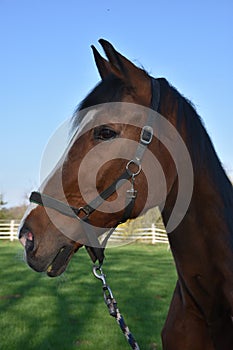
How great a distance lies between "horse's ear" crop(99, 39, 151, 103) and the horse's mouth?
0.87 metres

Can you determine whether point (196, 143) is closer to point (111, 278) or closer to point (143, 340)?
point (143, 340)

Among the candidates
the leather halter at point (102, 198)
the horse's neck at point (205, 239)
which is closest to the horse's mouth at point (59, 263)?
the leather halter at point (102, 198)

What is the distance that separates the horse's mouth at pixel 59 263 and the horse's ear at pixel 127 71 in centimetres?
87

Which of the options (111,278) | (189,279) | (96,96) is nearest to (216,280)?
(189,279)

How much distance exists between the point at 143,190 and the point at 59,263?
1.79ft

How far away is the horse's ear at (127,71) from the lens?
2465 mm

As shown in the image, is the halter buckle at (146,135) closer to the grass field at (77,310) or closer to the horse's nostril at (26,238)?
the horse's nostril at (26,238)

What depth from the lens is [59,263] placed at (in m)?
2.42

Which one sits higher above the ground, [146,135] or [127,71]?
[127,71]

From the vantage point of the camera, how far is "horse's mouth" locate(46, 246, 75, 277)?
7.94 ft

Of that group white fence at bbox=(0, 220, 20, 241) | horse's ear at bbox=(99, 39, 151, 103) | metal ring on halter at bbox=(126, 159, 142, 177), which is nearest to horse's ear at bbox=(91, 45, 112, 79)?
horse's ear at bbox=(99, 39, 151, 103)

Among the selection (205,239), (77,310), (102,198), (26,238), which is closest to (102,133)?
(102,198)

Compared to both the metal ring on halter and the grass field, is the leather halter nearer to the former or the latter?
the metal ring on halter

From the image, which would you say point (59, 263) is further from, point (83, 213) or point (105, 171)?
point (105, 171)
